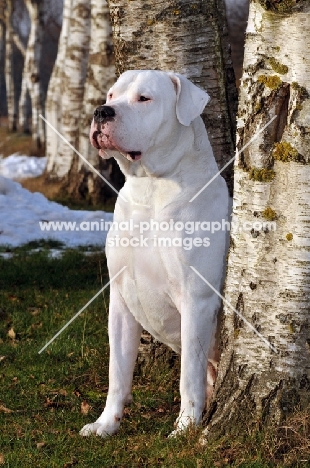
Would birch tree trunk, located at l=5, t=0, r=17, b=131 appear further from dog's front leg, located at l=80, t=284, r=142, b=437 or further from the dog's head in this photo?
dog's front leg, located at l=80, t=284, r=142, b=437

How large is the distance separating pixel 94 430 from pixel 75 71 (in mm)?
11538

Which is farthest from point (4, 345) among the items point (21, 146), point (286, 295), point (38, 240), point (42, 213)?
point (21, 146)

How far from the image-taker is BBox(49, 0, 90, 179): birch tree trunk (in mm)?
14820

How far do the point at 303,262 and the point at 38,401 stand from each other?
2.00 metres

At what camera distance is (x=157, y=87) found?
13.4ft

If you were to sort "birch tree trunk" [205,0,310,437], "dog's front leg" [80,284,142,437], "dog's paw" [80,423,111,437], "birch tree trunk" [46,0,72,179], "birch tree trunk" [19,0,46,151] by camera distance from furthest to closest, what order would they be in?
"birch tree trunk" [19,0,46,151] → "birch tree trunk" [46,0,72,179] → "dog's front leg" [80,284,142,437] → "dog's paw" [80,423,111,437] → "birch tree trunk" [205,0,310,437]

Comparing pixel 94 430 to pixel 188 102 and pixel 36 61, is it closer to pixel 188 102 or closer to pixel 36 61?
pixel 188 102

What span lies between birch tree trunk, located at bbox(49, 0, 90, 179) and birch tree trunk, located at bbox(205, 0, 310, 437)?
Result: 441 inches

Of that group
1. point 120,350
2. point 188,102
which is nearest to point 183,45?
point 188,102

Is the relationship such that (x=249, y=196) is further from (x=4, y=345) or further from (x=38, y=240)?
(x=38, y=240)

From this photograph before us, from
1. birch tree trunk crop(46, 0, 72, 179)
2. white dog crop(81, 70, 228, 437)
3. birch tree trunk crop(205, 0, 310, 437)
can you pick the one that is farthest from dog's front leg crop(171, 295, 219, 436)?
A: birch tree trunk crop(46, 0, 72, 179)

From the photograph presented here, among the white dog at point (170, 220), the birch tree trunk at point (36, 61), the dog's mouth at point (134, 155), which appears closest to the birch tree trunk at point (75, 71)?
the birch tree trunk at point (36, 61)

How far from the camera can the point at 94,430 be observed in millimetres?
4219

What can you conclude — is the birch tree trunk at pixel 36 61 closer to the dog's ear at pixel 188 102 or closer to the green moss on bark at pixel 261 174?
the dog's ear at pixel 188 102
